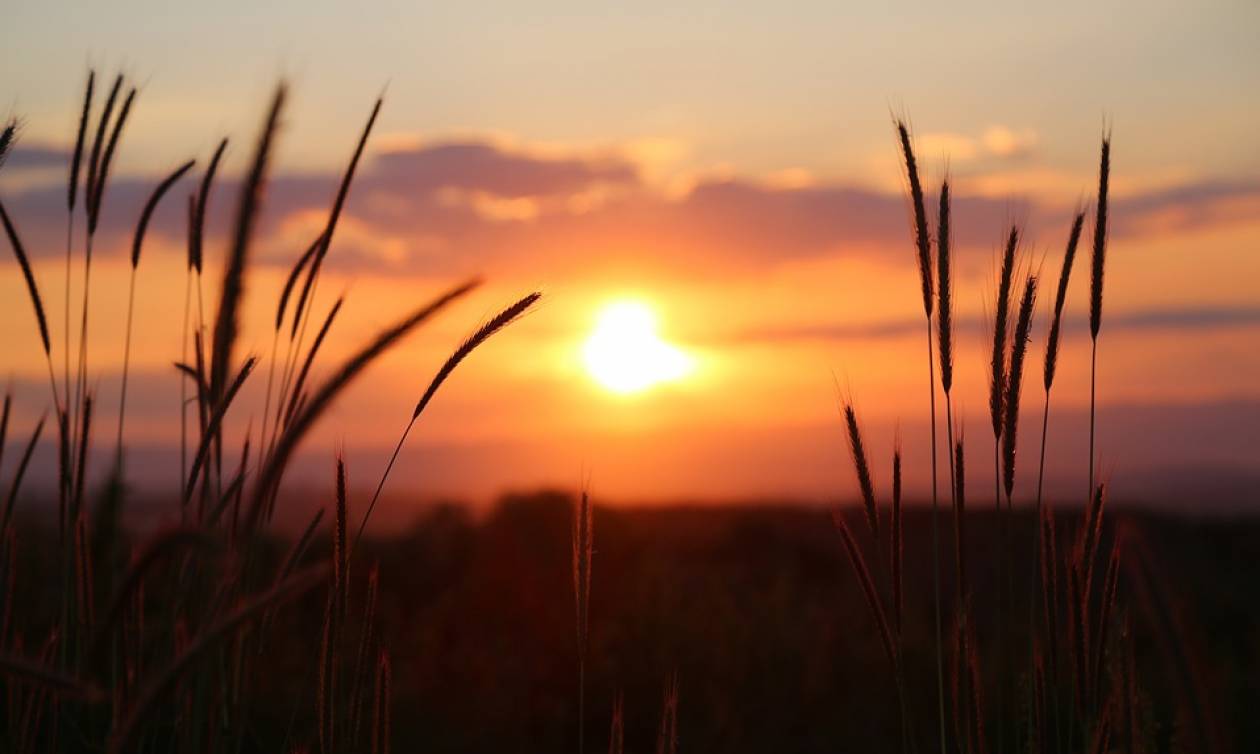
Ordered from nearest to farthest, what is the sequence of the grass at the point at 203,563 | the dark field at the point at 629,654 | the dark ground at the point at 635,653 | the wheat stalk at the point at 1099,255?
1. the grass at the point at 203,563
2. the wheat stalk at the point at 1099,255
3. the dark field at the point at 629,654
4. the dark ground at the point at 635,653

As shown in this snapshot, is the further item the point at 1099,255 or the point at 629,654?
the point at 629,654

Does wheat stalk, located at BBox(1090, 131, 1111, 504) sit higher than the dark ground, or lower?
higher

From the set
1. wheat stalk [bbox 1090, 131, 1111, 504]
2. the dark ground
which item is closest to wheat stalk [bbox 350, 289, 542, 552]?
wheat stalk [bbox 1090, 131, 1111, 504]

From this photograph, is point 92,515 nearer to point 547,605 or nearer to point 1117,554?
point 1117,554

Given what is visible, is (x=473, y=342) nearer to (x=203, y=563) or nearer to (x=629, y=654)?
(x=203, y=563)

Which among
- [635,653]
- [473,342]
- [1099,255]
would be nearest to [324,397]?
[473,342]

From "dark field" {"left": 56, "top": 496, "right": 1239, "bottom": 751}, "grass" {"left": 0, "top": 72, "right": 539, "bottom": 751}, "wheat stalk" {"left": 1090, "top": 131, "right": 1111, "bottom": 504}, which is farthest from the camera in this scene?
"dark field" {"left": 56, "top": 496, "right": 1239, "bottom": 751}

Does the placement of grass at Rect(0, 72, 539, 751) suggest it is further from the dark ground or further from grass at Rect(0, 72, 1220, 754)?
the dark ground

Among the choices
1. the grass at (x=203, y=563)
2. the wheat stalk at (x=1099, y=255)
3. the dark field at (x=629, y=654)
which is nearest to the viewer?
the grass at (x=203, y=563)

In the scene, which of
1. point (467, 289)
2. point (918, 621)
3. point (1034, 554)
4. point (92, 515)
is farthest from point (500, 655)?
point (467, 289)

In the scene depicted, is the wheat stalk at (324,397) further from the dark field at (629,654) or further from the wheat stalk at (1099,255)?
the dark field at (629,654)

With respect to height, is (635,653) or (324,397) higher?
(324,397)

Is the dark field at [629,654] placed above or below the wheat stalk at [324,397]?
below

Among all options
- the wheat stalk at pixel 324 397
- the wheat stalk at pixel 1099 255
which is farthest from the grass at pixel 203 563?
the wheat stalk at pixel 1099 255
